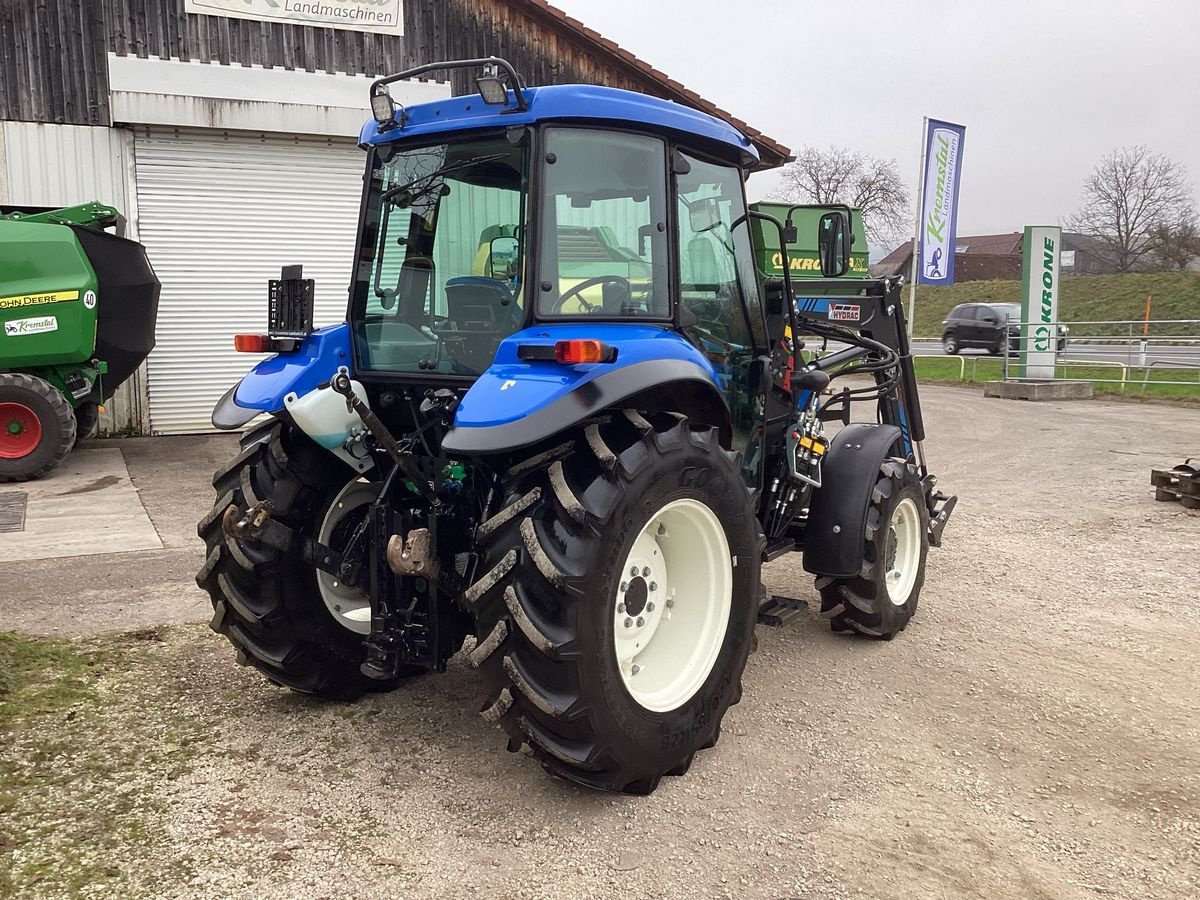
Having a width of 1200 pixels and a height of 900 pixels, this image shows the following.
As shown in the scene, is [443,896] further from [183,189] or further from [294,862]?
[183,189]

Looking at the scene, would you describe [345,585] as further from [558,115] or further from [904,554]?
[904,554]

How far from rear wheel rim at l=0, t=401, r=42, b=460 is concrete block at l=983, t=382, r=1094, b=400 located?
14170mm

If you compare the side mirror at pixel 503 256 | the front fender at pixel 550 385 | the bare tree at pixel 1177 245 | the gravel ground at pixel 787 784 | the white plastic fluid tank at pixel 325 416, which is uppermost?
the bare tree at pixel 1177 245

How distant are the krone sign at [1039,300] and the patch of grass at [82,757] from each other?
607 inches

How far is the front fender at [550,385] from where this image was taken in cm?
279

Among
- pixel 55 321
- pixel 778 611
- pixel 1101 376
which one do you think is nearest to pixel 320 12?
pixel 55 321

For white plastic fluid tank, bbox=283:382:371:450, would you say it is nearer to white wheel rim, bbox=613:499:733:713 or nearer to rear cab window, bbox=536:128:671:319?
rear cab window, bbox=536:128:671:319

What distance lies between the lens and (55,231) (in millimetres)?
9055

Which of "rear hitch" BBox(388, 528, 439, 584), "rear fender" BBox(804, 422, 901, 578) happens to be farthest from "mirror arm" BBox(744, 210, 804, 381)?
"rear hitch" BBox(388, 528, 439, 584)

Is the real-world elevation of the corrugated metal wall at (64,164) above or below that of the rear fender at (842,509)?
above

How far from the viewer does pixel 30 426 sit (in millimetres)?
9078

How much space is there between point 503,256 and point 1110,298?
124 feet

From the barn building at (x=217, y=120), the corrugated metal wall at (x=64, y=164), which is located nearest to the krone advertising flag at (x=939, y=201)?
the barn building at (x=217, y=120)

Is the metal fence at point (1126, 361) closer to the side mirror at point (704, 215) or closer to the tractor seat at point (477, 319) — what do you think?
the side mirror at point (704, 215)
